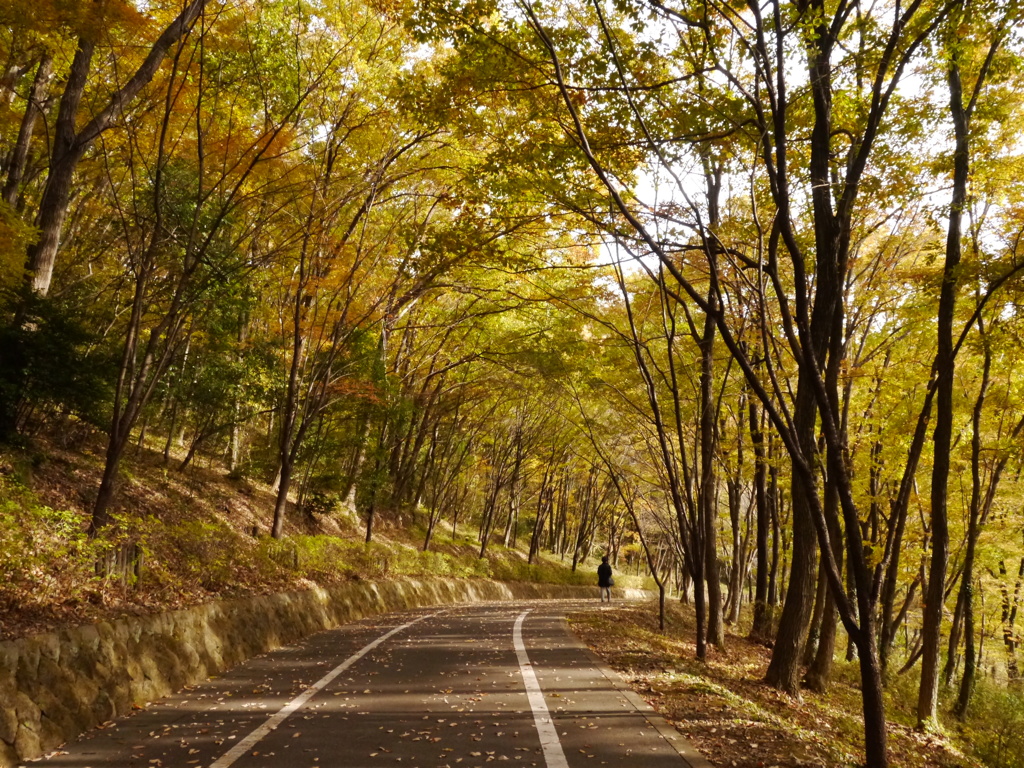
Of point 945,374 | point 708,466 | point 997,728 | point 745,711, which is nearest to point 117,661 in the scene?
point 745,711

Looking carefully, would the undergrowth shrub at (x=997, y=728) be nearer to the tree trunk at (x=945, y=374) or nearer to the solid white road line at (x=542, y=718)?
the tree trunk at (x=945, y=374)

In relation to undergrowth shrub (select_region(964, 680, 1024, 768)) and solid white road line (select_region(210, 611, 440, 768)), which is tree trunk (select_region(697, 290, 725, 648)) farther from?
solid white road line (select_region(210, 611, 440, 768))

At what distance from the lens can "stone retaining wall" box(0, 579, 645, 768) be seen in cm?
461

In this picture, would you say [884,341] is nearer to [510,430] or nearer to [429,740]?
[429,740]

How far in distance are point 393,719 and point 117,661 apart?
2.58 m

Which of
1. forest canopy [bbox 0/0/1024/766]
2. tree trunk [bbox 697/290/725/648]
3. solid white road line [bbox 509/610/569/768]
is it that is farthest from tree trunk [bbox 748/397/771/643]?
solid white road line [bbox 509/610/569/768]

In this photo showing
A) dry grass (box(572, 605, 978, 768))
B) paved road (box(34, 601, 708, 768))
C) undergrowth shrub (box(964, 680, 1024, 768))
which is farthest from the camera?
undergrowth shrub (box(964, 680, 1024, 768))

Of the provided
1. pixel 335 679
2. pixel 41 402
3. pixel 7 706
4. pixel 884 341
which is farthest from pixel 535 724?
pixel 884 341

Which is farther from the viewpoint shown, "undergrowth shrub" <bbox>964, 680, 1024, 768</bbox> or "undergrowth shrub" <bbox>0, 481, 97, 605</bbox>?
"undergrowth shrub" <bbox>964, 680, 1024, 768</bbox>

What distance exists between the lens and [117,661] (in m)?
5.87

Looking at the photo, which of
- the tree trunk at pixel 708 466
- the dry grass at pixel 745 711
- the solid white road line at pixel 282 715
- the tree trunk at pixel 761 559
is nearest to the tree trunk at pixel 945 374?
the dry grass at pixel 745 711

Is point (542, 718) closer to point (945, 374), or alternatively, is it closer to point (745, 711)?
point (745, 711)

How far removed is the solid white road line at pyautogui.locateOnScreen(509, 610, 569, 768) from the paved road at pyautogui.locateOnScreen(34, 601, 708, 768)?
15 mm

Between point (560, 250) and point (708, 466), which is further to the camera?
point (560, 250)
